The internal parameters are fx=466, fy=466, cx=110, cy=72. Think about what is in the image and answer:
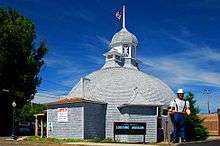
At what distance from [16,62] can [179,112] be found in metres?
33.0

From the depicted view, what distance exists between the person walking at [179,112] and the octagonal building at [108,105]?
21.6 metres

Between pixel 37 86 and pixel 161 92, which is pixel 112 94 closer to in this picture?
pixel 161 92

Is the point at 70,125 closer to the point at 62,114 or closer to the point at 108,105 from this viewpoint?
the point at 62,114

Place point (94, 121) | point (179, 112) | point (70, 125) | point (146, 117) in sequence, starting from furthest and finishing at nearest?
point (94, 121)
point (146, 117)
point (70, 125)
point (179, 112)

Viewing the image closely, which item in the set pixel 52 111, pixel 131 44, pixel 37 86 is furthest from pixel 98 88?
pixel 131 44

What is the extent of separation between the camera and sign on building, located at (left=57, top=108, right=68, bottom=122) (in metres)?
41.0

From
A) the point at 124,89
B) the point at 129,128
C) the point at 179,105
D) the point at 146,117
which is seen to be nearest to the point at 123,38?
the point at 124,89

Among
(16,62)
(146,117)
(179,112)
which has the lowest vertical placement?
(146,117)

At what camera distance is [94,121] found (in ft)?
136

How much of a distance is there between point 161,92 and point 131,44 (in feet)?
42.5

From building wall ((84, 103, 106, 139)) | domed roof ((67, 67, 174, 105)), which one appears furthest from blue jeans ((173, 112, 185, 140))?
building wall ((84, 103, 106, 139))

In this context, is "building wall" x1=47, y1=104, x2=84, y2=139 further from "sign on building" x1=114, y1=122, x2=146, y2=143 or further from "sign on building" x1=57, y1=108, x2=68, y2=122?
"sign on building" x1=114, y1=122, x2=146, y2=143

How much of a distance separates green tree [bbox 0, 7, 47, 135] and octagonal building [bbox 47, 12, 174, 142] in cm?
478

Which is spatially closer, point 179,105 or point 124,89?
point 179,105
